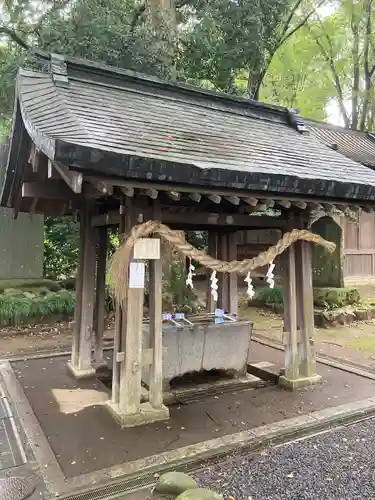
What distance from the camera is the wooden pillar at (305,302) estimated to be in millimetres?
4969

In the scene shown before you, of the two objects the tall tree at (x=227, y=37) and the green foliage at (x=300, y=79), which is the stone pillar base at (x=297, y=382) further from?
the green foliage at (x=300, y=79)

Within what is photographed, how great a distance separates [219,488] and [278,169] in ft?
9.77

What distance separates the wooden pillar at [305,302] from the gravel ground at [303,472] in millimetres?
1410

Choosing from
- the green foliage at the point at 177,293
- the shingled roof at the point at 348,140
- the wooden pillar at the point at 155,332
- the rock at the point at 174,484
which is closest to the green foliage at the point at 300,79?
the shingled roof at the point at 348,140

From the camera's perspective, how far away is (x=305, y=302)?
5004 mm

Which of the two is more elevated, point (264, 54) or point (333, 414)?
point (264, 54)

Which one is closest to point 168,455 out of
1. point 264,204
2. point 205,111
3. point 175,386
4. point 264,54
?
point 175,386

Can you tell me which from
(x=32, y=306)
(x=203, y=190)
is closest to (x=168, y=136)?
(x=203, y=190)

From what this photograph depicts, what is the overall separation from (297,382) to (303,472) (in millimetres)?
1864

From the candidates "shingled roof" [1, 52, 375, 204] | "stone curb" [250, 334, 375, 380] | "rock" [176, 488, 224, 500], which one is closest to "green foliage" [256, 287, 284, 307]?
"stone curb" [250, 334, 375, 380]

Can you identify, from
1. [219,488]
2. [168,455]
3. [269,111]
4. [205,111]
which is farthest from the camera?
[269,111]

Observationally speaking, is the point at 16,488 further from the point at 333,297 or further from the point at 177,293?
the point at 333,297

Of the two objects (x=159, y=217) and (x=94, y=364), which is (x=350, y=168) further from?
(x=94, y=364)

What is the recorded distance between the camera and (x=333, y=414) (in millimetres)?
4148
